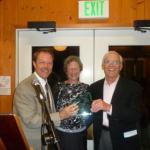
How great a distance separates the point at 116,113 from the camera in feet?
9.23

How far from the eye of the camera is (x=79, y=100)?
2.92 metres

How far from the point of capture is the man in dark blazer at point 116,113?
9.35 feet

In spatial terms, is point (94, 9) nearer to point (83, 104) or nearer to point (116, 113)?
point (83, 104)

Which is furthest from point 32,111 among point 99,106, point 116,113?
point 116,113

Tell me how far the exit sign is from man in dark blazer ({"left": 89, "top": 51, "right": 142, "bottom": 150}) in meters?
0.80

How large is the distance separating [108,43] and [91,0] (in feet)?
1.72

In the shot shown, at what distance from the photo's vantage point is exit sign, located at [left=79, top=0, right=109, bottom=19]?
3.63 metres

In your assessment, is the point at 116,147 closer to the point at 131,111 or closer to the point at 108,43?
the point at 131,111

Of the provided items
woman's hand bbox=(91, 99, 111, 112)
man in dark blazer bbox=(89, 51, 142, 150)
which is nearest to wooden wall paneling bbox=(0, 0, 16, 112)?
man in dark blazer bbox=(89, 51, 142, 150)

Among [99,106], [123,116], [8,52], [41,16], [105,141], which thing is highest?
[41,16]

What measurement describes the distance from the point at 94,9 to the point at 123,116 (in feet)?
4.51

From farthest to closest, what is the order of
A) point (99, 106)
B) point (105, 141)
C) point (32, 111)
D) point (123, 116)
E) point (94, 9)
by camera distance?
1. point (94, 9)
2. point (105, 141)
3. point (123, 116)
4. point (99, 106)
5. point (32, 111)

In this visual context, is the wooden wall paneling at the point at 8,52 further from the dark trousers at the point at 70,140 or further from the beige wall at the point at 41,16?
the dark trousers at the point at 70,140

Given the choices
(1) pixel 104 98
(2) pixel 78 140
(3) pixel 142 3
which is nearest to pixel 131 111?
(1) pixel 104 98
